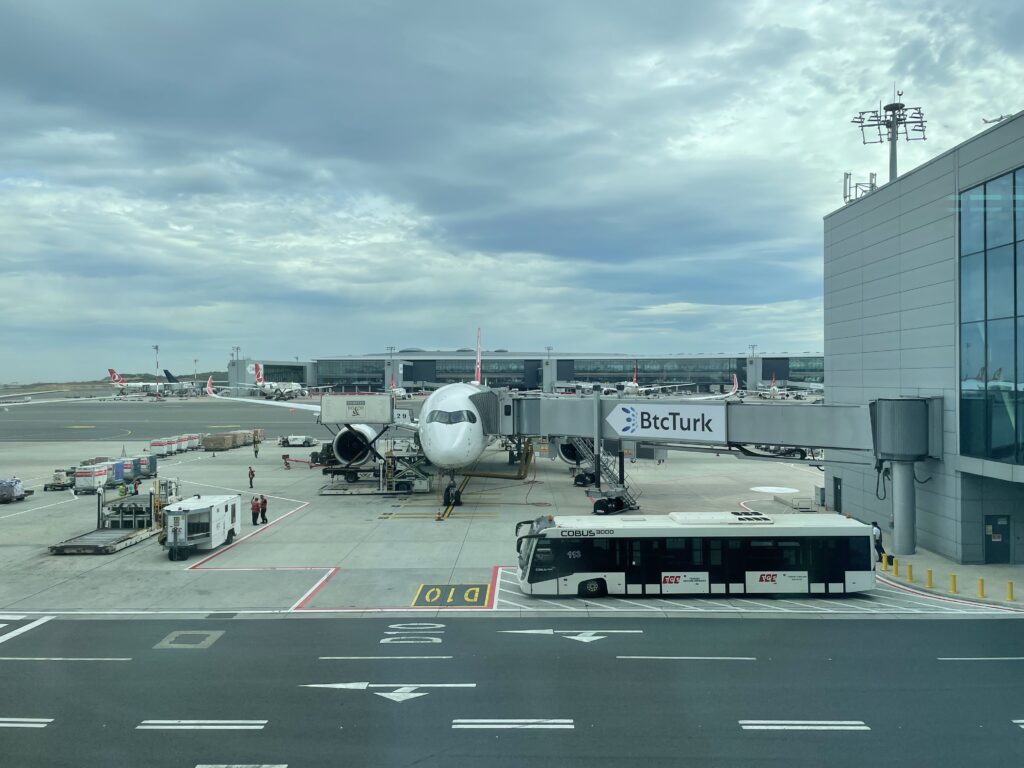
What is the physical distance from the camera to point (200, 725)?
1384cm

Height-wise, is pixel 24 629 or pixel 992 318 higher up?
pixel 992 318

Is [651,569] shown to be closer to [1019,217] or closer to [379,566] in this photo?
[379,566]

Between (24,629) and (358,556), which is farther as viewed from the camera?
(358,556)

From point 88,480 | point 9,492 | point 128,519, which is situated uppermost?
point 88,480

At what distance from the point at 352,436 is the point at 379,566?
2525 centimetres

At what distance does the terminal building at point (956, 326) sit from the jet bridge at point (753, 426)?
1.32 metres

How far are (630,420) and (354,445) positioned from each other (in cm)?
2347

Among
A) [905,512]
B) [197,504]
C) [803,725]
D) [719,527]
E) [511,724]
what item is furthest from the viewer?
[197,504]

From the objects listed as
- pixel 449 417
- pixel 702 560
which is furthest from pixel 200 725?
pixel 449 417

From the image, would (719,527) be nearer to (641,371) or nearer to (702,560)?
(702,560)

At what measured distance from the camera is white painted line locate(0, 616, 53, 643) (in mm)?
19375

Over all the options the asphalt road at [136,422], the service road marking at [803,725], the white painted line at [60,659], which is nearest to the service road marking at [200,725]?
the white painted line at [60,659]

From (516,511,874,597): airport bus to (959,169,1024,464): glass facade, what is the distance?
7676 millimetres

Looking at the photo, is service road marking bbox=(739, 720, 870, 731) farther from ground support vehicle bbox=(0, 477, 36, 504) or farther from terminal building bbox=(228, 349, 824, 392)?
terminal building bbox=(228, 349, 824, 392)
